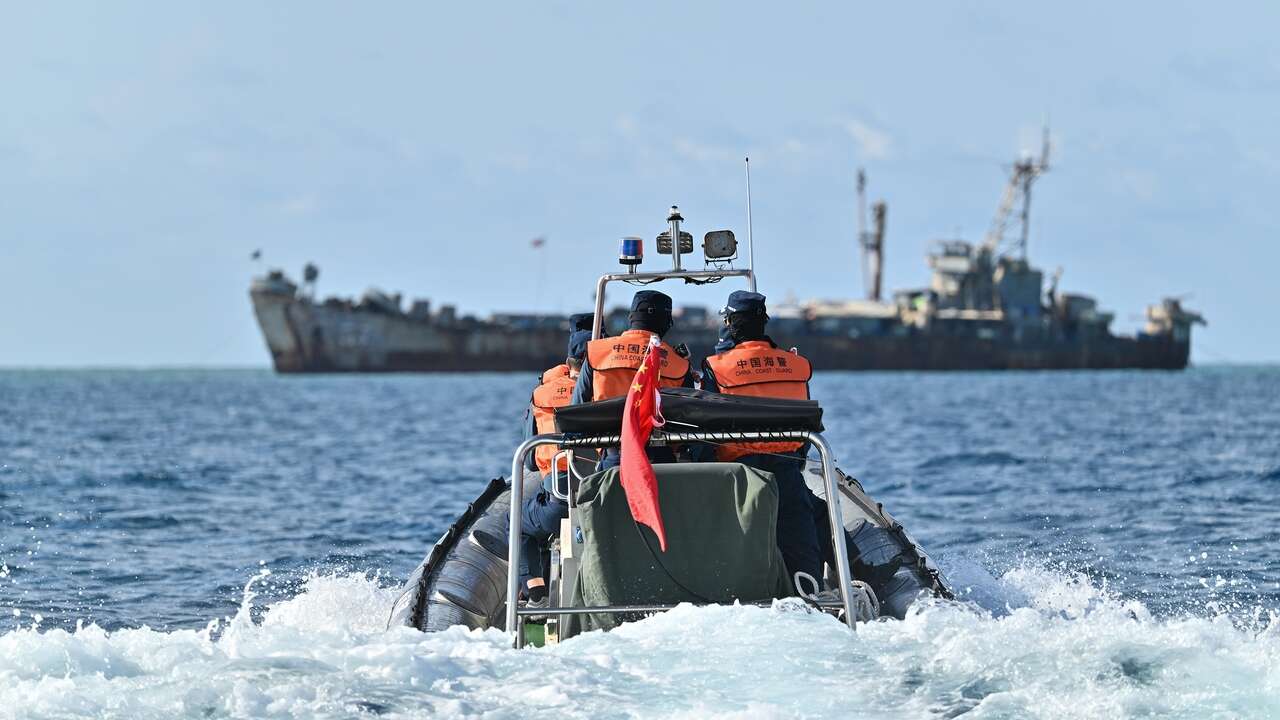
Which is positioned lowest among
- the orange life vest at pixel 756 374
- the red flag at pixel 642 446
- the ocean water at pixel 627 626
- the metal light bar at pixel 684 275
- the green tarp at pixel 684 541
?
the ocean water at pixel 627 626

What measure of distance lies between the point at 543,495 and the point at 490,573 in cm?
79

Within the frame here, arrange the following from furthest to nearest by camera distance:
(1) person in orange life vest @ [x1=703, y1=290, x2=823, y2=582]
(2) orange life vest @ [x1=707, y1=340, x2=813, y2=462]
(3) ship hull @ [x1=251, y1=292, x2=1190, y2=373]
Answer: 1. (3) ship hull @ [x1=251, y1=292, x2=1190, y2=373]
2. (2) orange life vest @ [x1=707, y1=340, x2=813, y2=462]
3. (1) person in orange life vest @ [x1=703, y1=290, x2=823, y2=582]

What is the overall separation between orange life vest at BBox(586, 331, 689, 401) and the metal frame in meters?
0.63

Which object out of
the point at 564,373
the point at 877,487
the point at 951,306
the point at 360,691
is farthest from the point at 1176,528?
the point at 951,306

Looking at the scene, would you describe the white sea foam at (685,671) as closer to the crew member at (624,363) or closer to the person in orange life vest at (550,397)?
the crew member at (624,363)

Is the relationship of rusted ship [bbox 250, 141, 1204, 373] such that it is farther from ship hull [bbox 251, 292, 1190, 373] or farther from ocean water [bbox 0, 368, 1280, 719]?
ocean water [bbox 0, 368, 1280, 719]

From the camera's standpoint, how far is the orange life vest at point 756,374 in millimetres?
7078

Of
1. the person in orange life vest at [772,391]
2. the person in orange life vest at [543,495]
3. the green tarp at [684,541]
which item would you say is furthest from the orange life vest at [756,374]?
the person in orange life vest at [543,495]

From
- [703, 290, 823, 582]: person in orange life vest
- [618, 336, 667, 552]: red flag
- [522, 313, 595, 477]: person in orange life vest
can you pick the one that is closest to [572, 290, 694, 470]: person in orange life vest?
[703, 290, 823, 582]: person in orange life vest

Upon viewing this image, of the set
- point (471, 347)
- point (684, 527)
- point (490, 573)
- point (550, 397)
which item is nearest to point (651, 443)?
point (684, 527)

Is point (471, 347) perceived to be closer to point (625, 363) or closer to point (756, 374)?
point (625, 363)

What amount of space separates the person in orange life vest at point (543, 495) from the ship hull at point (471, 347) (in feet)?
289

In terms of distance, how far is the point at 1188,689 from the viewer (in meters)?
5.64

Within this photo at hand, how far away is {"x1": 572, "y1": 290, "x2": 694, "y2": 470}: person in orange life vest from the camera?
7148 mm
